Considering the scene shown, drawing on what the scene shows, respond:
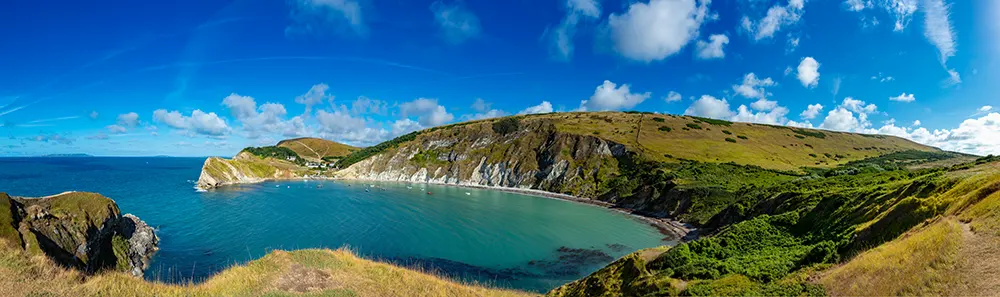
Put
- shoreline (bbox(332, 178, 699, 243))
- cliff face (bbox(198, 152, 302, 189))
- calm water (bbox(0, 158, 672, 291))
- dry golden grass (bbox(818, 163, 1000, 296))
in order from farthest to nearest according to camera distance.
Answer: cliff face (bbox(198, 152, 302, 189))
shoreline (bbox(332, 178, 699, 243))
calm water (bbox(0, 158, 672, 291))
dry golden grass (bbox(818, 163, 1000, 296))

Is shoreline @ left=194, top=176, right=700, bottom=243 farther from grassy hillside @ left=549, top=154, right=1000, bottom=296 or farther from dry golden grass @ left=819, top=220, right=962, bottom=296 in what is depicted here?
dry golden grass @ left=819, top=220, right=962, bottom=296

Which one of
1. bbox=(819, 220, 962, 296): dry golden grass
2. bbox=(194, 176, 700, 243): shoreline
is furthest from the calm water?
bbox=(819, 220, 962, 296): dry golden grass

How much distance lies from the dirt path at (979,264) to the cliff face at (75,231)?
1377 inches

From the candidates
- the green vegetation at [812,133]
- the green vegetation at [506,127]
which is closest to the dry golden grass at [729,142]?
the green vegetation at [812,133]

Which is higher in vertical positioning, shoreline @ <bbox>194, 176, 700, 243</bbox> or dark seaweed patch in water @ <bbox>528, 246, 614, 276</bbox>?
shoreline @ <bbox>194, 176, 700, 243</bbox>

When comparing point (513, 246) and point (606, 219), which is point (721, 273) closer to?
point (513, 246)

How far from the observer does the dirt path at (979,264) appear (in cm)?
844

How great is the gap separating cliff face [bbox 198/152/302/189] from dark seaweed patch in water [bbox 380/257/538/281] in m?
91.0

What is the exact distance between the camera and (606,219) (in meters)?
69.0

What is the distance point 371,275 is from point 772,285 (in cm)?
1773

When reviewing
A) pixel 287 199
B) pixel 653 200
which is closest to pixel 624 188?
pixel 653 200

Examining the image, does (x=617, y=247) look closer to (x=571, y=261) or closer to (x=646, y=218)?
(x=571, y=261)

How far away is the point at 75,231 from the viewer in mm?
26969

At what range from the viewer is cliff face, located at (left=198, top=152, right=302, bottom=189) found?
107 m
